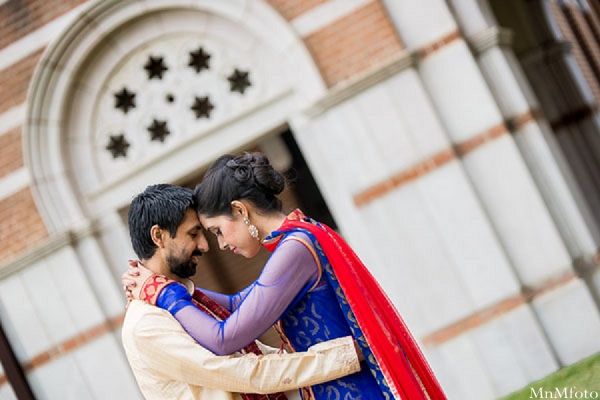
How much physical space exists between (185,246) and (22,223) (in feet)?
13.8

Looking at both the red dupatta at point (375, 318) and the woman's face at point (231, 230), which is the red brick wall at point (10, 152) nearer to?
the woman's face at point (231, 230)

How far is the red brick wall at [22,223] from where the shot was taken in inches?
255

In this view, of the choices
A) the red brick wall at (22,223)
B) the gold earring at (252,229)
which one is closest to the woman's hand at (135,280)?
the gold earring at (252,229)

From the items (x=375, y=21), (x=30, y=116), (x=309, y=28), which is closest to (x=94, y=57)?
(x=30, y=116)

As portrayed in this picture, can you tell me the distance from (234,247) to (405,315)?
358cm

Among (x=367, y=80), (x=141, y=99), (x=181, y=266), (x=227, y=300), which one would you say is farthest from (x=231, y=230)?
(x=141, y=99)

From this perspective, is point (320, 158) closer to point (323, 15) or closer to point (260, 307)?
point (323, 15)

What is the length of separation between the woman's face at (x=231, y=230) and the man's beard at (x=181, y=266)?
0.12 meters

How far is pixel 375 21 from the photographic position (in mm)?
6168

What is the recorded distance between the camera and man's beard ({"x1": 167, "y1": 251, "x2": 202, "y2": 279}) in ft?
9.02

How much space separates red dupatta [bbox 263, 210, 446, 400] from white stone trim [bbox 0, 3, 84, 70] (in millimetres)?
4370

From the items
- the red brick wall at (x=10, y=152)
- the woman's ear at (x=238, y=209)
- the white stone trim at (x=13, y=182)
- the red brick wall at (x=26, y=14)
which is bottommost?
the woman's ear at (x=238, y=209)

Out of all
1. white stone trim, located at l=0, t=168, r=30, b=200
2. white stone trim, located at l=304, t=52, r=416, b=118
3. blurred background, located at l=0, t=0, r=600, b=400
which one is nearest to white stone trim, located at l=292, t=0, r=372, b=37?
blurred background, located at l=0, t=0, r=600, b=400

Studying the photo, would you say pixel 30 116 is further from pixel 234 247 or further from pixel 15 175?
pixel 234 247
